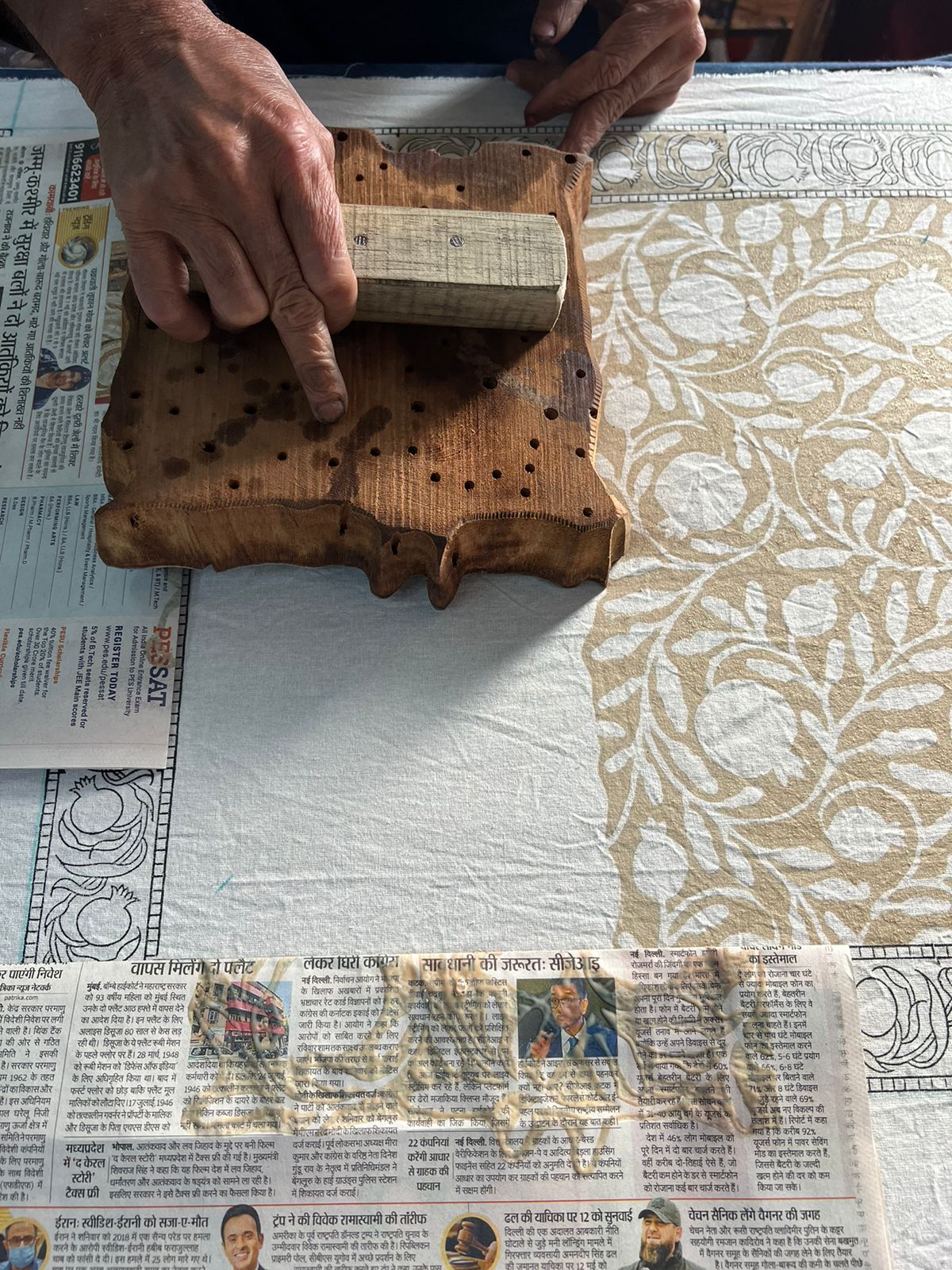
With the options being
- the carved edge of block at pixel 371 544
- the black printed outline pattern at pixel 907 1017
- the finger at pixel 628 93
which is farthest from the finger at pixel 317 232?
the black printed outline pattern at pixel 907 1017

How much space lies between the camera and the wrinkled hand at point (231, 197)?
588 millimetres

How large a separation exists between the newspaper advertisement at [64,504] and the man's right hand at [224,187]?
0.15m

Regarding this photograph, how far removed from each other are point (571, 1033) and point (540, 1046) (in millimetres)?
19

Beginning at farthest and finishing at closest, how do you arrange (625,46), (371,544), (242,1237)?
(625,46), (371,544), (242,1237)

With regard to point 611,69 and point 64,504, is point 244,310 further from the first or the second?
point 611,69

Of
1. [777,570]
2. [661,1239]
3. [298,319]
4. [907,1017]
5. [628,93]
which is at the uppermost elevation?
[628,93]

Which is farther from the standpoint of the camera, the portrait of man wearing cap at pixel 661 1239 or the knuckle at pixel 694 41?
the knuckle at pixel 694 41

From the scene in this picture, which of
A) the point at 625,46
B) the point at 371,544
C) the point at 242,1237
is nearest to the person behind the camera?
the point at 242,1237

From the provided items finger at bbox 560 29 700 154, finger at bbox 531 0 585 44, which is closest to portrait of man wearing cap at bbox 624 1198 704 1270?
finger at bbox 560 29 700 154

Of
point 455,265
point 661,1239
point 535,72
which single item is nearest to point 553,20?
point 535,72

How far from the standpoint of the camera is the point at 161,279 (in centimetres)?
61

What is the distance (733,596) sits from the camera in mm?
671

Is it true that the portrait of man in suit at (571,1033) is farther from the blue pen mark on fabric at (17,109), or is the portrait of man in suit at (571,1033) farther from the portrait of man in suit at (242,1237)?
the blue pen mark on fabric at (17,109)

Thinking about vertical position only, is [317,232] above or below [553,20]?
below
